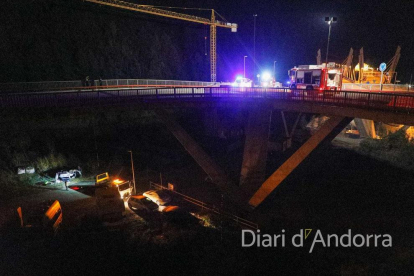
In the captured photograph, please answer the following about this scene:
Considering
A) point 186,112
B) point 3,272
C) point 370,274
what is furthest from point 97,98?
point 186,112

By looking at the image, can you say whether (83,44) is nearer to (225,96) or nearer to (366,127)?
(225,96)

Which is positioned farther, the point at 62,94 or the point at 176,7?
the point at 176,7

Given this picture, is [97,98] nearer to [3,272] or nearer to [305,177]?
[3,272]

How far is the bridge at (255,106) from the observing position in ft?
44.8

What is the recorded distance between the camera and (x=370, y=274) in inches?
503

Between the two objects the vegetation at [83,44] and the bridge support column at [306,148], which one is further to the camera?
the vegetation at [83,44]

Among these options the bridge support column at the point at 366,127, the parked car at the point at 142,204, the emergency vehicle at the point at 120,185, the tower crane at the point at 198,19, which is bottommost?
the parked car at the point at 142,204

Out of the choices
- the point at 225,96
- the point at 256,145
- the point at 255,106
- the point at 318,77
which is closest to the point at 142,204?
the point at 256,145

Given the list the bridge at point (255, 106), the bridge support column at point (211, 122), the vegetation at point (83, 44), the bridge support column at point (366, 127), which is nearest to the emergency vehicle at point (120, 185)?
the bridge at point (255, 106)

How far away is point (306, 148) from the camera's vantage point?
15.7 m

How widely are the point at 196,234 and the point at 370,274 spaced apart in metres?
9.30

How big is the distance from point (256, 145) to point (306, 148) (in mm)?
3932

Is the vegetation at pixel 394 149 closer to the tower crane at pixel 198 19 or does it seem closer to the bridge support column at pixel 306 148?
the bridge support column at pixel 306 148

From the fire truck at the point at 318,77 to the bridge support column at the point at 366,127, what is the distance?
14.7m
